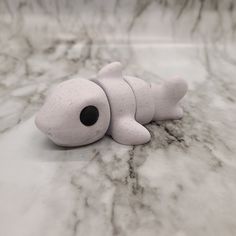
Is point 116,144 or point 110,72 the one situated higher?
point 110,72

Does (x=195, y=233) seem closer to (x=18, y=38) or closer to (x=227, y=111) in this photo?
(x=227, y=111)

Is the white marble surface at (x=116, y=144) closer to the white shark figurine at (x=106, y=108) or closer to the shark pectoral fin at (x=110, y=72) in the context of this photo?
the white shark figurine at (x=106, y=108)

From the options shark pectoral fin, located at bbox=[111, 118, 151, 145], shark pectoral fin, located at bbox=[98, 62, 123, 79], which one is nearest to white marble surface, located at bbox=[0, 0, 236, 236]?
shark pectoral fin, located at bbox=[111, 118, 151, 145]

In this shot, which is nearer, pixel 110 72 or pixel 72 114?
pixel 72 114

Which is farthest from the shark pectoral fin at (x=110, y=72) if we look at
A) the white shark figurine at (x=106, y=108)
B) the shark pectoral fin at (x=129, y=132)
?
the shark pectoral fin at (x=129, y=132)

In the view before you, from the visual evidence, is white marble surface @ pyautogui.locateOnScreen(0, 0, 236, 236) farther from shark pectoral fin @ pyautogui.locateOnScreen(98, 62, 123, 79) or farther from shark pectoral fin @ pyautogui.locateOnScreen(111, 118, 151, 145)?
shark pectoral fin @ pyautogui.locateOnScreen(98, 62, 123, 79)

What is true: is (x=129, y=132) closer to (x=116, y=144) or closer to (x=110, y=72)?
(x=116, y=144)

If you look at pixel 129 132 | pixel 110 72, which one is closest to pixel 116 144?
pixel 129 132

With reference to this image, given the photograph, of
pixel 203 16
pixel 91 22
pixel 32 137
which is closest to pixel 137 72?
pixel 91 22

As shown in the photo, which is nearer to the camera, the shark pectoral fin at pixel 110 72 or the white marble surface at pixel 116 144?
the white marble surface at pixel 116 144
